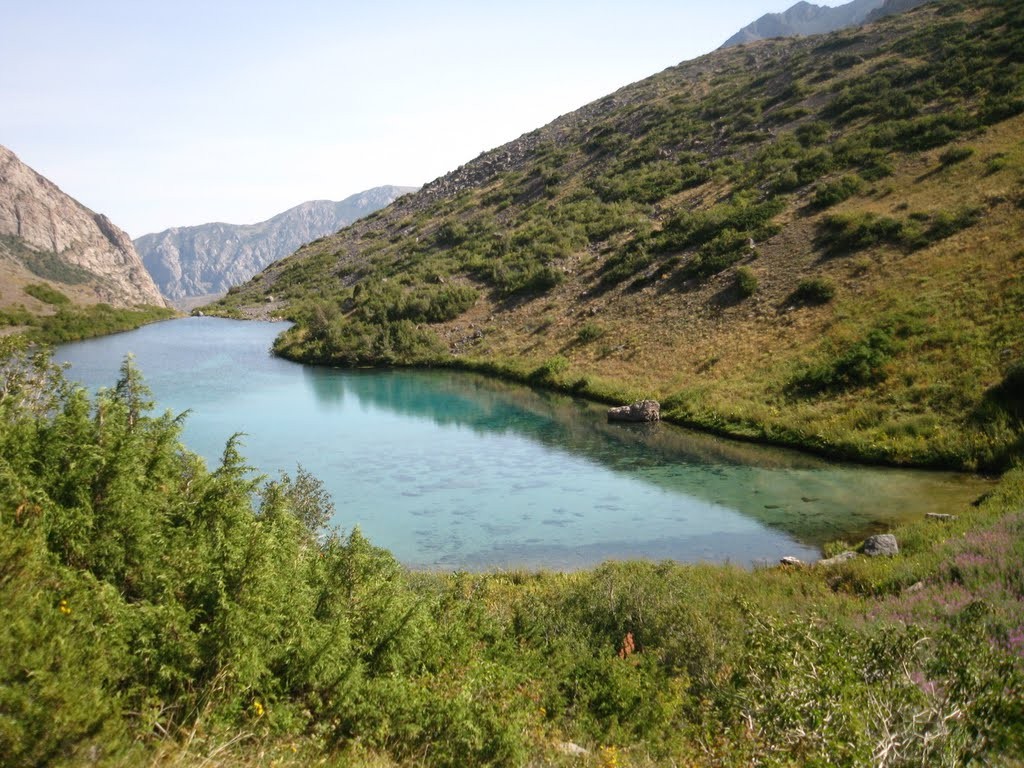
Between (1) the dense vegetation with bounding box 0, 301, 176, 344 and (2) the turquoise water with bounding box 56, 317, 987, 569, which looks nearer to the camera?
(2) the turquoise water with bounding box 56, 317, 987, 569

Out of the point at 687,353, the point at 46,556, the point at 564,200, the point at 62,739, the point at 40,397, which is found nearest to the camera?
the point at 62,739

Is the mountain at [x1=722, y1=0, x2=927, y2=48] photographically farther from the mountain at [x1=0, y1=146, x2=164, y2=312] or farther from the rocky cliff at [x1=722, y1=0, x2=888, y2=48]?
the mountain at [x1=0, y1=146, x2=164, y2=312]

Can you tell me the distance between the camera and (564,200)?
7131cm

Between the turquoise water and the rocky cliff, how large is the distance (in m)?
171

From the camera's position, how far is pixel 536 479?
24.3 m

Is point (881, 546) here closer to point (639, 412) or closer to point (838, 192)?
point (639, 412)

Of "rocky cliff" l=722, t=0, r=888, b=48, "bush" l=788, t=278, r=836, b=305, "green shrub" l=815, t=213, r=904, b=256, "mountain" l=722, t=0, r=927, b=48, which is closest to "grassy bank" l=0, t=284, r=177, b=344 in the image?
"bush" l=788, t=278, r=836, b=305

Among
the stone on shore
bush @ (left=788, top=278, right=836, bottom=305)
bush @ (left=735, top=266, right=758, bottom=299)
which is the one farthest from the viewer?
bush @ (left=735, top=266, right=758, bottom=299)

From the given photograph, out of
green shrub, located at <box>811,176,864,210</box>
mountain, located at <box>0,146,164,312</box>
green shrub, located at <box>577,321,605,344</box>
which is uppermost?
mountain, located at <box>0,146,164,312</box>

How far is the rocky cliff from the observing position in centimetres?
16750

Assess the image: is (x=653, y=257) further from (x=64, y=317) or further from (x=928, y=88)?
(x=64, y=317)

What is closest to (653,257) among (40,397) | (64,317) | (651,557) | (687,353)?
(687,353)

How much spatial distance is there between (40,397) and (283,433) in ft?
Answer: 56.8

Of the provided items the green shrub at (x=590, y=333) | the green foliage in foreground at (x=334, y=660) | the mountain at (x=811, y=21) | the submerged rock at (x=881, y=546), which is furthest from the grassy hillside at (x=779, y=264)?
the mountain at (x=811, y=21)
